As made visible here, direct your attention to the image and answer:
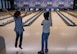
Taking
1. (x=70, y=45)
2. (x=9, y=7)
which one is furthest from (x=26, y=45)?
(x=9, y=7)

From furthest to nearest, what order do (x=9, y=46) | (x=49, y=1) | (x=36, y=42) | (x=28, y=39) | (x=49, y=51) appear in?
(x=49, y=1) → (x=28, y=39) → (x=36, y=42) → (x=9, y=46) → (x=49, y=51)

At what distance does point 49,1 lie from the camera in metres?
22.3

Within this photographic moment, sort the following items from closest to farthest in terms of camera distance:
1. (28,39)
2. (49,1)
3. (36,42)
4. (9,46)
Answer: (9,46) < (36,42) < (28,39) < (49,1)

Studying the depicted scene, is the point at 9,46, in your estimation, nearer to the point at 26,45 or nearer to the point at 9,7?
the point at 26,45

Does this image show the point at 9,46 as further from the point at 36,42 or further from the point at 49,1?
the point at 49,1

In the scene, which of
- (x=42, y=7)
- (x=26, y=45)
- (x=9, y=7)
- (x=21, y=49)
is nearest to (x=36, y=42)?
(x=26, y=45)

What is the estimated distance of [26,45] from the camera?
4.85 meters

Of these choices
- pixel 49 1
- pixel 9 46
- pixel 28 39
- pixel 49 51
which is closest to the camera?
pixel 49 51

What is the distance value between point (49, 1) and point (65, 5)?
2.29 metres

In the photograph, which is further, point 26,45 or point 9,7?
point 9,7

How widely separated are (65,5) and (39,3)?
11.8 ft

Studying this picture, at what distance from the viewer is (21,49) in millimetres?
4477

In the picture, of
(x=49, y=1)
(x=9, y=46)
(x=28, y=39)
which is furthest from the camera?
(x=49, y=1)

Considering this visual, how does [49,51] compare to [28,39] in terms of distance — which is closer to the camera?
[49,51]
